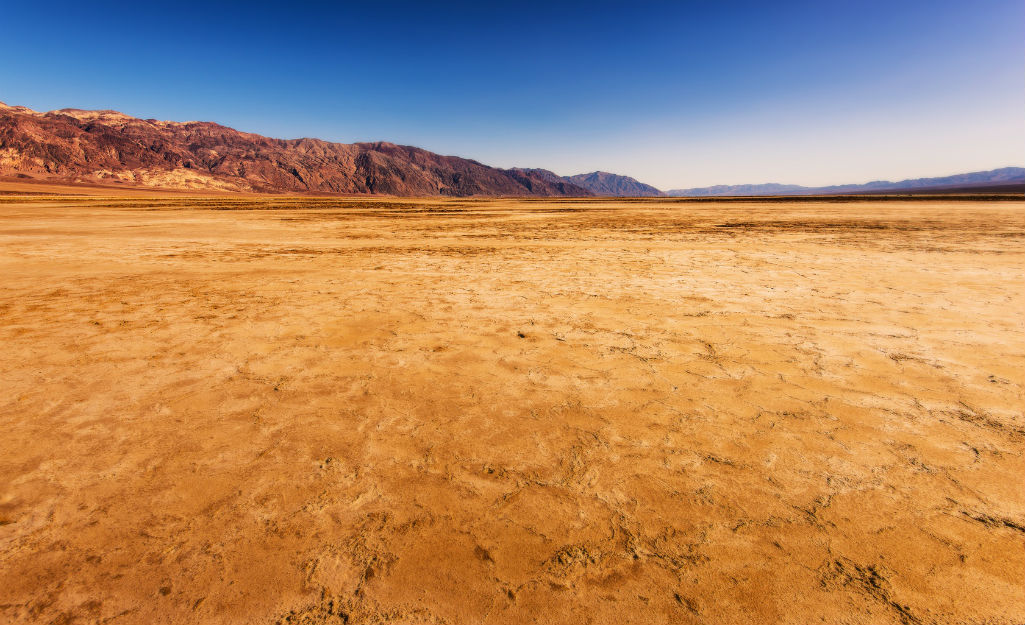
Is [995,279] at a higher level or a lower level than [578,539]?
higher

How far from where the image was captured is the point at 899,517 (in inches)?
84.3

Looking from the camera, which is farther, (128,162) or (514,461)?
(128,162)

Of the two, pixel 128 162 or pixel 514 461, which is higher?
pixel 128 162

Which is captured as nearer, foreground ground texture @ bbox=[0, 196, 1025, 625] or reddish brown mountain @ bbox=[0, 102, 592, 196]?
foreground ground texture @ bbox=[0, 196, 1025, 625]

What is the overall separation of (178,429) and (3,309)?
213 inches

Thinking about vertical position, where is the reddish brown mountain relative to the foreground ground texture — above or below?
above

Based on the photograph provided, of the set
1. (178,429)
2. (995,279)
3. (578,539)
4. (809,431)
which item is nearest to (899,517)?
(809,431)

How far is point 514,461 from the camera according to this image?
8.59 ft

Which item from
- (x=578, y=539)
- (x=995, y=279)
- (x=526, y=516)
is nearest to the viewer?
(x=578, y=539)

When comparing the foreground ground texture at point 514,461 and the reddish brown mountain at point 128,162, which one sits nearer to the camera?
the foreground ground texture at point 514,461

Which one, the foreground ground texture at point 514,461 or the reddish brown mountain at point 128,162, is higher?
the reddish brown mountain at point 128,162

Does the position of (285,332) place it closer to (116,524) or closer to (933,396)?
(116,524)

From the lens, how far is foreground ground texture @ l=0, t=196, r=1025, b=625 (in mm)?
1759

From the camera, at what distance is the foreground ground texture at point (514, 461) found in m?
1.76
